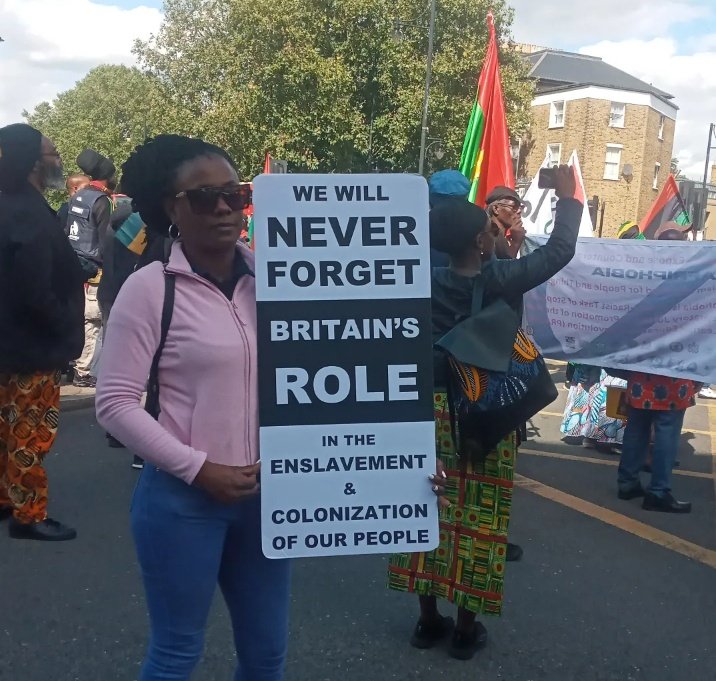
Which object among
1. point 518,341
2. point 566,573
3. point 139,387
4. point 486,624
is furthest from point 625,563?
point 139,387

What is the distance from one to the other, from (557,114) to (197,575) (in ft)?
141

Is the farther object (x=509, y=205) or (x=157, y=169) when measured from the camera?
(x=509, y=205)

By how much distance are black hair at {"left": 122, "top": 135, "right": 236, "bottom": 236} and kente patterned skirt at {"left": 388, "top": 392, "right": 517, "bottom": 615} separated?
4.79 ft

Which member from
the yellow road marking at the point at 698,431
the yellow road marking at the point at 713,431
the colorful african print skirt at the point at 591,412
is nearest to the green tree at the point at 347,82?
the yellow road marking at the point at 713,431

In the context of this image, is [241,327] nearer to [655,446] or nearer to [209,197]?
[209,197]

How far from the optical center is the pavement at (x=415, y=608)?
3334 mm

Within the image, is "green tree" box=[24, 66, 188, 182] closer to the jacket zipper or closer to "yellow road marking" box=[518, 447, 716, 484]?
"yellow road marking" box=[518, 447, 716, 484]

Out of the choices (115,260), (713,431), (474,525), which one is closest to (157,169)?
(474,525)

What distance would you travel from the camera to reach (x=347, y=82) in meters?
31.8

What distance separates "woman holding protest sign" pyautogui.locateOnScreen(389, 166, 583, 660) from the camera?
3.21m

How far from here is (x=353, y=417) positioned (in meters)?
2.21

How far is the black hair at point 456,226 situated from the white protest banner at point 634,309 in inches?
108

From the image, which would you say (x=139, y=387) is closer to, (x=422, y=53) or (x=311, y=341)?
(x=311, y=341)

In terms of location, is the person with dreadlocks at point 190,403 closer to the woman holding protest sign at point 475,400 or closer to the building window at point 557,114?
the woman holding protest sign at point 475,400
